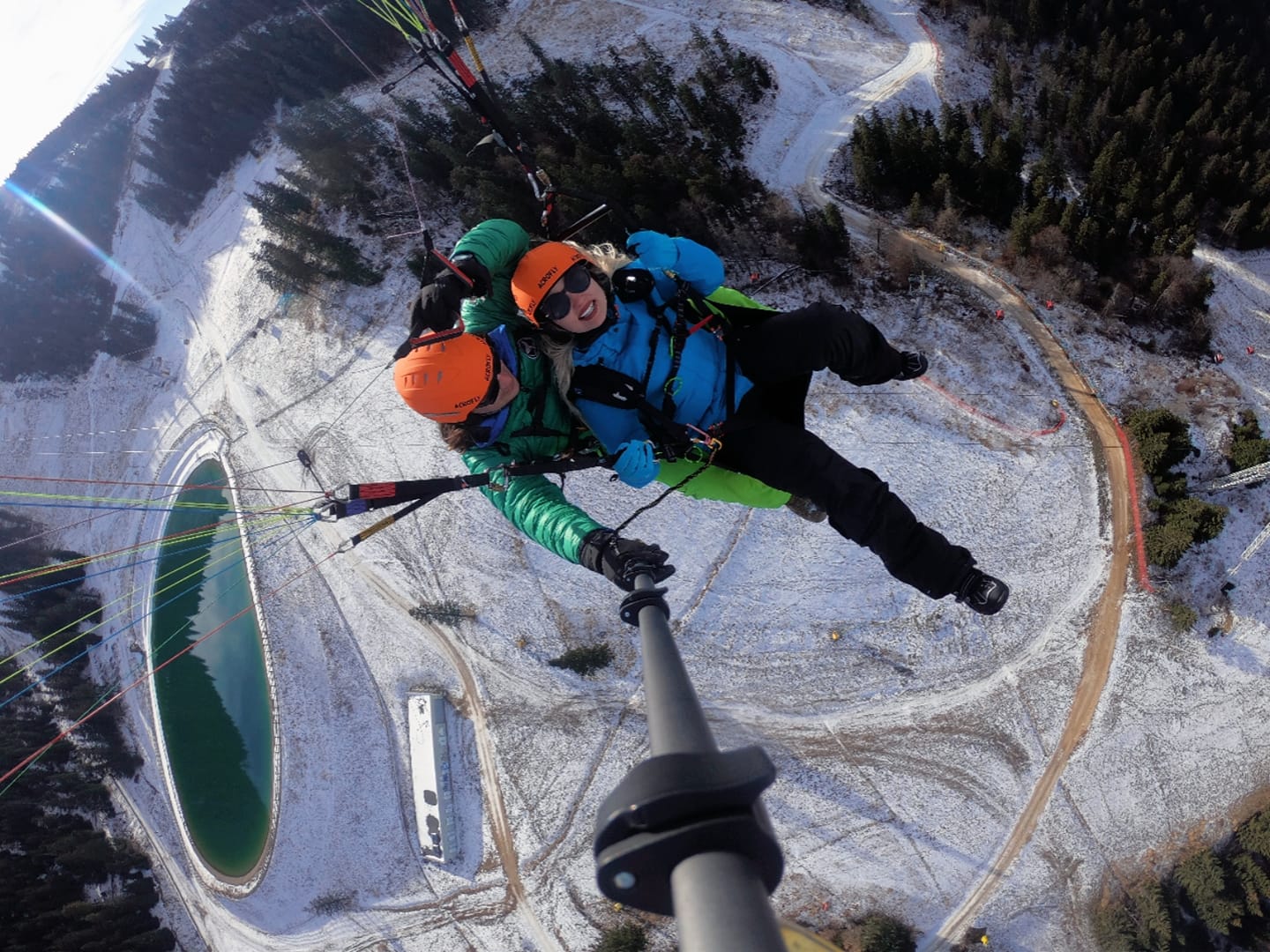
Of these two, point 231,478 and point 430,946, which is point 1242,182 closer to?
point 430,946

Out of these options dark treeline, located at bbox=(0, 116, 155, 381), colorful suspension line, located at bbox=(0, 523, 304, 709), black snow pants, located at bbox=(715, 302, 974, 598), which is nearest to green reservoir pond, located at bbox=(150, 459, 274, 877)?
colorful suspension line, located at bbox=(0, 523, 304, 709)

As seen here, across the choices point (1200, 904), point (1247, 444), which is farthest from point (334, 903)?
point (1247, 444)

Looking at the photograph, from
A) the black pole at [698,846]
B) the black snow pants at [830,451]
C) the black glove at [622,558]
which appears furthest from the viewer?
the black snow pants at [830,451]

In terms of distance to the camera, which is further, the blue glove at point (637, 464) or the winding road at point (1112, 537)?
the winding road at point (1112, 537)

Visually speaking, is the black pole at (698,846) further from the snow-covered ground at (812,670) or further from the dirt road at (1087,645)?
the dirt road at (1087,645)

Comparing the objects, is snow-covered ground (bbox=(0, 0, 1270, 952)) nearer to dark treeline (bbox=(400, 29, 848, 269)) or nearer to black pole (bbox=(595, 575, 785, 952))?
dark treeline (bbox=(400, 29, 848, 269))

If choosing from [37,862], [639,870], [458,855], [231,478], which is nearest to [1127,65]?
[639,870]

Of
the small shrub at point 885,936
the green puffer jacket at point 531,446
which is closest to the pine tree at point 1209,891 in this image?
the small shrub at point 885,936
